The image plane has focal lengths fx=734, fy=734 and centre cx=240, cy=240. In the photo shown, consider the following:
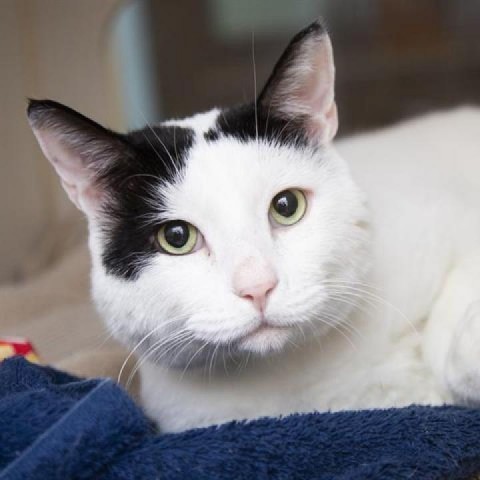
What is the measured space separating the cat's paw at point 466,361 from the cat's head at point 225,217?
A: 0.17 metres

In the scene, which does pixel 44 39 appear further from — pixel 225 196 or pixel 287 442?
pixel 287 442

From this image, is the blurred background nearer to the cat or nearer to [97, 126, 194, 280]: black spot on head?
the cat

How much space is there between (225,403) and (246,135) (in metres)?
0.41

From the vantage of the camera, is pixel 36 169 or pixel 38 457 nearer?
pixel 38 457

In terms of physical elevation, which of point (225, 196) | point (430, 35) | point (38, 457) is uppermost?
point (430, 35)

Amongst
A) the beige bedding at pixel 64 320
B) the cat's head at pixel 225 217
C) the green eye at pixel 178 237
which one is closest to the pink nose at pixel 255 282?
the cat's head at pixel 225 217

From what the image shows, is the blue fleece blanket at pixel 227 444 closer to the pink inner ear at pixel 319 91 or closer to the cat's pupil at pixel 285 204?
the cat's pupil at pixel 285 204

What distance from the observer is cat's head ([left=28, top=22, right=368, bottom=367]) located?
3.13 ft

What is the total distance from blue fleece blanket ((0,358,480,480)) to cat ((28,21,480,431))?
105 mm

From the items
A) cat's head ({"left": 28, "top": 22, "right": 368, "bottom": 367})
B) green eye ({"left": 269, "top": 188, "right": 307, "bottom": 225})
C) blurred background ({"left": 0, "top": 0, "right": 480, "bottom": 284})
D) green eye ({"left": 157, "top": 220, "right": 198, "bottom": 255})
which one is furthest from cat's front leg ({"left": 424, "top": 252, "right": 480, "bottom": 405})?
blurred background ({"left": 0, "top": 0, "right": 480, "bottom": 284})

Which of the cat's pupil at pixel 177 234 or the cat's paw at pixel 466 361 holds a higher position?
the cat's pupil at pixel 177 234

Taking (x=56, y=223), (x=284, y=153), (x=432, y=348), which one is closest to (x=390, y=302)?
(x=432, y=348)

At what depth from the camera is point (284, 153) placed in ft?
3.59

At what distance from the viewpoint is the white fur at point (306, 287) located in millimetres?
971
